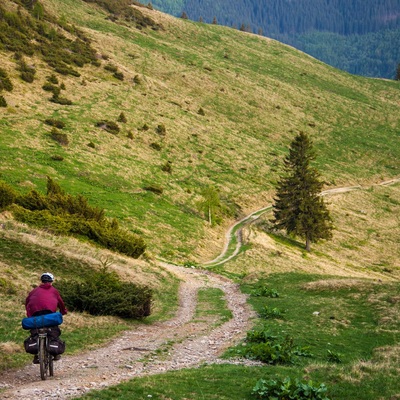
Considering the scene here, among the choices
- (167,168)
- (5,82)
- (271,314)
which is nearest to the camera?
(271,314)

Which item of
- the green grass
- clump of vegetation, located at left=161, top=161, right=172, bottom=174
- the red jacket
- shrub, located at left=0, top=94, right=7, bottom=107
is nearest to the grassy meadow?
the green grass

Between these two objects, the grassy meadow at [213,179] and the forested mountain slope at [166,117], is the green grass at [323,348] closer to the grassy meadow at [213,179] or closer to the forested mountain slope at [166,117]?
the grassy meadow at [213,179]

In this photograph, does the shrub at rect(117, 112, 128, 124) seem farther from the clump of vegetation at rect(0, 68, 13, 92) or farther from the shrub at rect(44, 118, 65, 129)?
the clump of vegetation at rect(0, 68, 13, 92)

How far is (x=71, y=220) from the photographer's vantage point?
31.4 metres

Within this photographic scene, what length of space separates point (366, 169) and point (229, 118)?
123 ft

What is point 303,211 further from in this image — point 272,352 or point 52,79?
point 52,79

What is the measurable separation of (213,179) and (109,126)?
2000 cm

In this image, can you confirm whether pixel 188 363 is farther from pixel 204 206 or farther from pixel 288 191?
pixel 288 191

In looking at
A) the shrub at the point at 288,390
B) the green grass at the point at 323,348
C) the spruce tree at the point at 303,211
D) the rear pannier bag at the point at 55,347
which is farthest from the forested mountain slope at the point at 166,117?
the shrub at the point at 288,390

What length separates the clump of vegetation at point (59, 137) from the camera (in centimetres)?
5800

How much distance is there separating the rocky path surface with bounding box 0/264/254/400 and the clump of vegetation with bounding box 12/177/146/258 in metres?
9.61

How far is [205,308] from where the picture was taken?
80.3ft

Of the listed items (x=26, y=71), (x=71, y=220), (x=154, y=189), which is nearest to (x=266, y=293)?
(x=71, y=220)

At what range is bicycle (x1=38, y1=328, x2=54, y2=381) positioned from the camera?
1074 cm
